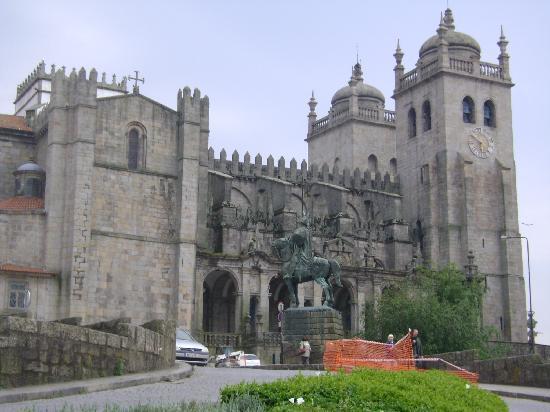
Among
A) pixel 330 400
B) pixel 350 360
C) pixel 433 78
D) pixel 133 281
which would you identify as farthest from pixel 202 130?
pixel 330 400

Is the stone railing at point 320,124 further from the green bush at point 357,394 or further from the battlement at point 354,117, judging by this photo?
the green bush at point 357,394

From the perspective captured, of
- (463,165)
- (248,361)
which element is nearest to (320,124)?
(463,165)

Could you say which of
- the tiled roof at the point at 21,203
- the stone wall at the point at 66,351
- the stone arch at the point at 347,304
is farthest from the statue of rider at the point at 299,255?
the stone arch at the point at 347,304

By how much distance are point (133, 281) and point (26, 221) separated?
21.0 ft

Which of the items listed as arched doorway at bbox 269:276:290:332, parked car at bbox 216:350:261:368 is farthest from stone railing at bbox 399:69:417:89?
parked car at bbox 216:350:261:368

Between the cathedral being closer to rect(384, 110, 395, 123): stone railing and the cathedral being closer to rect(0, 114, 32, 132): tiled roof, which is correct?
rect(0, 114, 32, 132): tiled roof

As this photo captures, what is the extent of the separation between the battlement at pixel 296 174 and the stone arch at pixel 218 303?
9135 mm

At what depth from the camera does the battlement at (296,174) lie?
65.9 m

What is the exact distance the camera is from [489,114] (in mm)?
71812

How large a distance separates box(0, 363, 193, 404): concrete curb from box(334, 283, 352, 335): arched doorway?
4189 centimetres

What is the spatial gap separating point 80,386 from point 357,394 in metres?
5.57

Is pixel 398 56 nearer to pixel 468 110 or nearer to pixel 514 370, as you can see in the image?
pixel 468 110

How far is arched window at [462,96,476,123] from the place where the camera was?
70625 mm

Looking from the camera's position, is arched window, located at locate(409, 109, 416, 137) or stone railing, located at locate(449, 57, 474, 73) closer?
stone railing, located at locate(449, 57, 474, 73)
